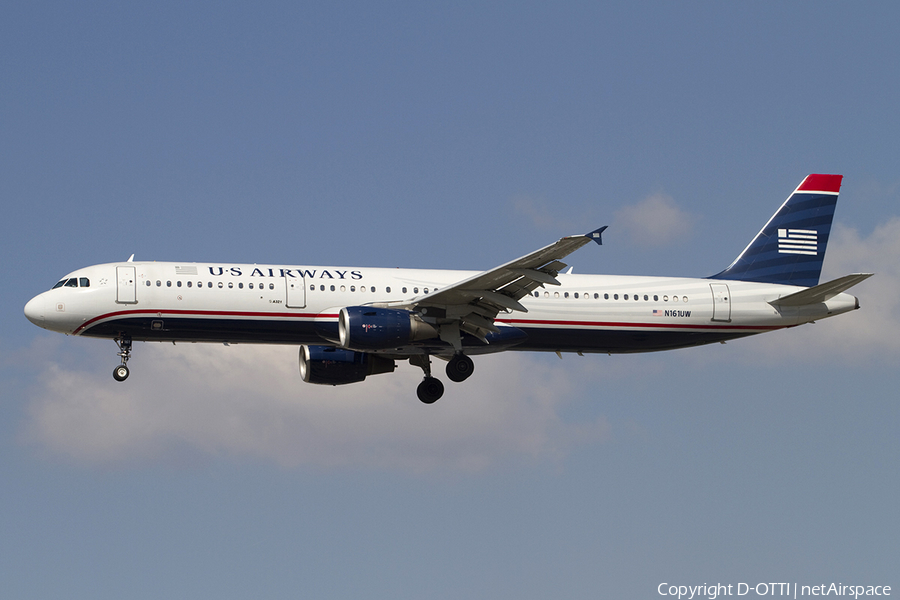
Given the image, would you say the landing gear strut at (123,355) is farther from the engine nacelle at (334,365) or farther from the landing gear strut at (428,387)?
the landing gear strut at (428,387)

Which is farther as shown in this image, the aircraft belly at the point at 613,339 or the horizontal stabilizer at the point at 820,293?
the aircraft belly at the point at 613,339

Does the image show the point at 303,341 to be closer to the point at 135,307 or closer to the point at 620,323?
the point at 135,307

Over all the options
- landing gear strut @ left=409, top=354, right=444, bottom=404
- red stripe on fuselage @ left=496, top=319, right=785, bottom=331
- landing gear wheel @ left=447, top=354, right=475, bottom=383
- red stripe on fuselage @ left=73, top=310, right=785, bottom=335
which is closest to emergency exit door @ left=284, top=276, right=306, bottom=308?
red stripe on fuselage @ left=73, top=310, right=785, bottom=335

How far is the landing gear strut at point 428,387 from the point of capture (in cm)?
4153

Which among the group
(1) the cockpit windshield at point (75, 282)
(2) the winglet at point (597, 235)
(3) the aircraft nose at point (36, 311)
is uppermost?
(1) the cockpit windshield at point (75, 282)

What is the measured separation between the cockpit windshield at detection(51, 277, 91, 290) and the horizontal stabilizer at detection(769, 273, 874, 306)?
924 inches

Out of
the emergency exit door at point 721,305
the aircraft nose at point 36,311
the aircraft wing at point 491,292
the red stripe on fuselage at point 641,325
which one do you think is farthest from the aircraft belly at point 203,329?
the emergency exit door at point 721,305

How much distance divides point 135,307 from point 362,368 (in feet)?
27.6

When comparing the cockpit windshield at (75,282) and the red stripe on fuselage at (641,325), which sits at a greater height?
the cockpit windshield at (75,282)

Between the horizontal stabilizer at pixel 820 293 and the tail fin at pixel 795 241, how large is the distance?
1945mm

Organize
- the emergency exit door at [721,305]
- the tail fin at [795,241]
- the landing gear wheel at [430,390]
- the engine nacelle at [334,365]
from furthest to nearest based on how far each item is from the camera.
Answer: the tail fin at [795,241], the landing gear wheel at [430,390], the emergency exit door at [721,305], the engine nacelle at [334,365]

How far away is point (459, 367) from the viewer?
3884 centimetres

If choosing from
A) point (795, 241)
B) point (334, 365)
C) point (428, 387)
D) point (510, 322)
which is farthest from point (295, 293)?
point (795, 241)

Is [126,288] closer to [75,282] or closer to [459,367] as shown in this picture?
[75,282]
